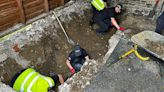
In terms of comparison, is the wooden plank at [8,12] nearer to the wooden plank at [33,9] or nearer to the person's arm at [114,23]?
the wooden plank at [33,9]

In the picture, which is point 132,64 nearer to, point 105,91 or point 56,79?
point 105,91

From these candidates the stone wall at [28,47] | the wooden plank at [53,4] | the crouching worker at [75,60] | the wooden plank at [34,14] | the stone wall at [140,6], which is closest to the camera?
the stone wall at [28,47]

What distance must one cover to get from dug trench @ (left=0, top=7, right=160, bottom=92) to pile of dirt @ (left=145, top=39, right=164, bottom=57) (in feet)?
3.78

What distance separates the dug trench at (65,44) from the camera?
632 centimetres

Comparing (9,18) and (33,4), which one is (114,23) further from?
(9,18)

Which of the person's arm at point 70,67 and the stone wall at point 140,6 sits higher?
the stone wall at point 140,6

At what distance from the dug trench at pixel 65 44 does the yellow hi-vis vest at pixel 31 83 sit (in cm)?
76

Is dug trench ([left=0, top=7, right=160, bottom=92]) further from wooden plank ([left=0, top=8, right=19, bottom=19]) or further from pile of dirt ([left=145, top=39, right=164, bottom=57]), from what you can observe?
pile of dirt ([left=145, top=39, right=164, bottom=57])

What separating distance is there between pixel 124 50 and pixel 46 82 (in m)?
2.22

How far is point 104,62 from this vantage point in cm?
571

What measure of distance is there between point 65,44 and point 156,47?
2.54 metres

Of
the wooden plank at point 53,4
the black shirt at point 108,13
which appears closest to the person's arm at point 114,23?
the black shirt at point 108,13

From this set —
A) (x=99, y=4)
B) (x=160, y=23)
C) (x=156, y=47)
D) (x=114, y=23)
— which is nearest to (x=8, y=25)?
(x=99, y=4)

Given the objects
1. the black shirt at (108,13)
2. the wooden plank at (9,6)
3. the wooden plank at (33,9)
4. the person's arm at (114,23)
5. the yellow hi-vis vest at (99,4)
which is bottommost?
the person's arm at (114,23)
